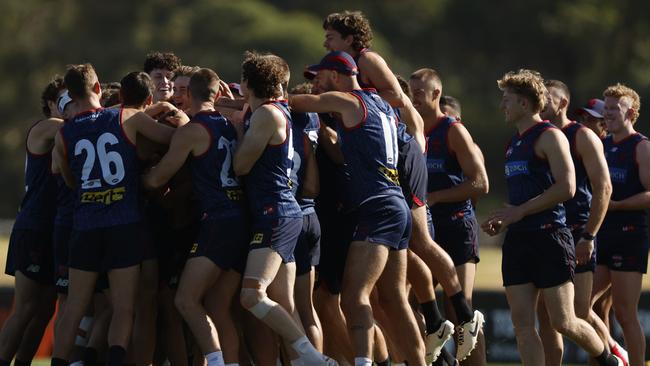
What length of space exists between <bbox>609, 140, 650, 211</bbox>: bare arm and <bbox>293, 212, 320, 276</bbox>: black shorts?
3.18 meters

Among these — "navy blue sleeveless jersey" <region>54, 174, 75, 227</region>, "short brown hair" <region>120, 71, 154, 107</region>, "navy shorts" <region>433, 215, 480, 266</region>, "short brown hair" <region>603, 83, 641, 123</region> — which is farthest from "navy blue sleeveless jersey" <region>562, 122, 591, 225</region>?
"navy blue sleeveless jersey" <region>54, 174, 75, 227</region>

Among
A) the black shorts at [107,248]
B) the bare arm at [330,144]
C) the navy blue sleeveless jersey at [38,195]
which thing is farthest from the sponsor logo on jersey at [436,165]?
the navy blue sleeveless jersey at [38,195]

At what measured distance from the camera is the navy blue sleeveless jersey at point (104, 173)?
933cm

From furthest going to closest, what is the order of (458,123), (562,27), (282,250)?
(562,27) → (458,123) → (282,250)

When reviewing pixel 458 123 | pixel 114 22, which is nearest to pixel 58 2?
pixel 114 22

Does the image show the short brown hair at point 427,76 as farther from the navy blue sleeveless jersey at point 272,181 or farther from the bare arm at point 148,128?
the bare arm at point 148,128

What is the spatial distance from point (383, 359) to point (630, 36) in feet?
135

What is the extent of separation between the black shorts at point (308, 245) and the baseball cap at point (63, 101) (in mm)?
2206

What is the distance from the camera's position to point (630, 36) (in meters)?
49.1

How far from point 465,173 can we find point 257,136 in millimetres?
2487

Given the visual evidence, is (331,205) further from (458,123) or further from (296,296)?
(458,123)

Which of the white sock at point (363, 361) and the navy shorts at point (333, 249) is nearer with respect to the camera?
the white sock at point (363, 361)

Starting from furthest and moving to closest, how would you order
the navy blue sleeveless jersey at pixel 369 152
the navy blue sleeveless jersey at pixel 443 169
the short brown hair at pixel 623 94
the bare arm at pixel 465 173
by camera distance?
the short brown hair at pixel 623 94
the navy blue sleeveless jersey at pixel 443 169
the bare arm at pixel 465 173
the navy blue sleeveless jersey at pixel 369 152

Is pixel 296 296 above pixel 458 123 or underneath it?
underneath
